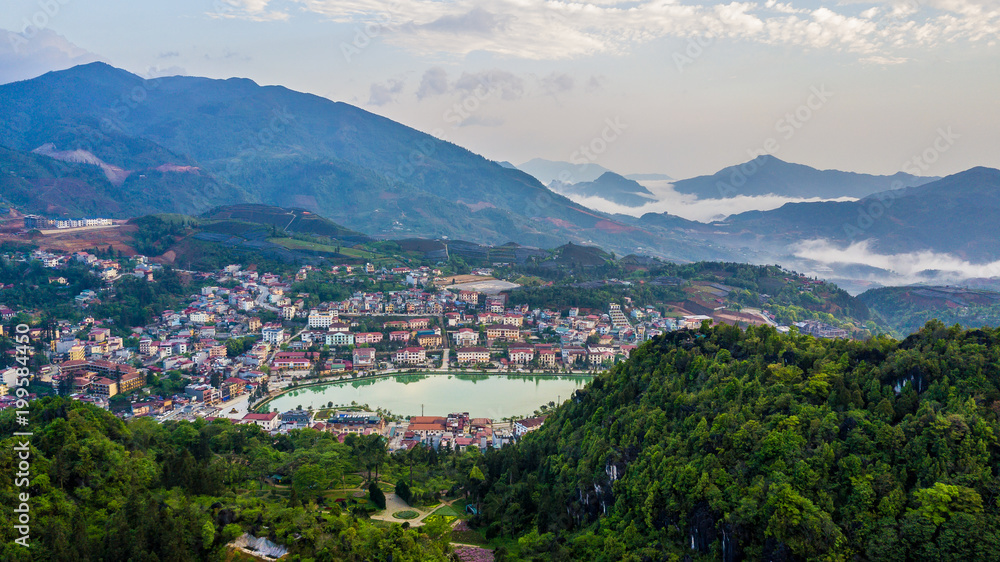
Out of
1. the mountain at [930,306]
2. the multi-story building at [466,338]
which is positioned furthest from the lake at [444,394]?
the mountain at [930,306]

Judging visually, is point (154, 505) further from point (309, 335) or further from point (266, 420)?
point (309, 335)

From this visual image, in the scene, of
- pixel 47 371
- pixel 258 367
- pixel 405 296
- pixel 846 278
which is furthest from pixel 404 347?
pixel 846 278

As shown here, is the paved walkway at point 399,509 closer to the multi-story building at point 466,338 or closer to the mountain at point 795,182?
the multi-story building at point 466,338

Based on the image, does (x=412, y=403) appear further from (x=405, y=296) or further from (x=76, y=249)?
(x=76, y=249)

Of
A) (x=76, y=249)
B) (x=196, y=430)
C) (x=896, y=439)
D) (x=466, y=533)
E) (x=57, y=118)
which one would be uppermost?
(x=57, y=118)

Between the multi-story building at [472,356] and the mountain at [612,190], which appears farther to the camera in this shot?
the mountain at [612,190]

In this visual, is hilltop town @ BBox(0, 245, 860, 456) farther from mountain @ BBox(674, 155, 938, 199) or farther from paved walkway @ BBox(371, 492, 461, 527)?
mountain @ BBox(674, 155, 938, 199)

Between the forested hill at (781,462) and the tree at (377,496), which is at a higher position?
the forested hill at (781,462)
